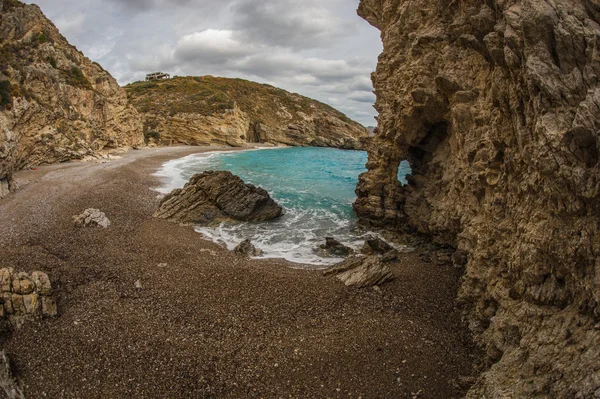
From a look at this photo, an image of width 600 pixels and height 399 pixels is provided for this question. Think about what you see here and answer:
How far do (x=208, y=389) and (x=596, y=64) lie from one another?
10.7 m

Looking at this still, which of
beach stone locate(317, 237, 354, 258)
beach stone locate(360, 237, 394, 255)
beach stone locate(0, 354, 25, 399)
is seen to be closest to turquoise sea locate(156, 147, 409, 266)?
beach stone locate(317, 237, 354, 258)

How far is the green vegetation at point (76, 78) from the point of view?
139ft

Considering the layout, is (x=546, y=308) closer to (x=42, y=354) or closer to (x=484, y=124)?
(x=484, y=124)

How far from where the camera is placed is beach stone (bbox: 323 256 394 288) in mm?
13625

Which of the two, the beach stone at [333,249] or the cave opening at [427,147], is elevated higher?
the cave opening at [427,147]

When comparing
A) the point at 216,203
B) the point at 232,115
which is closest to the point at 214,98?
the point at 232,115

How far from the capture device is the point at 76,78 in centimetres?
4400

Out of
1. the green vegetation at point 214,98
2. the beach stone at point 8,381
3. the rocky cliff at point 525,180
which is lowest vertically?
the beach stone at point 8,381

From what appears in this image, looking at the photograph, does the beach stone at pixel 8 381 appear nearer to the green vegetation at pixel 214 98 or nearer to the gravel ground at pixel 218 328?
the gravel ground at pixel 218 328

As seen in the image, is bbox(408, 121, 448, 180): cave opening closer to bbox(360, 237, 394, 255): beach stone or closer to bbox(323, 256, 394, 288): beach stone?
bbox(360, 237, 394, 255): beach stone

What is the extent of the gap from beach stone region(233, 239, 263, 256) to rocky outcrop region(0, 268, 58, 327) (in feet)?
26.9

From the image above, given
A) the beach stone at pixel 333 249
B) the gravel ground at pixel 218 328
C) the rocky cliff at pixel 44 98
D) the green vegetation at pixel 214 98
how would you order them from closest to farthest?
the gravel ground at pixel 218 328 → the beach stone at pixel 333 249 → the rocky cliff at pixel 44 98 → the green vegetation at pixel 214 98

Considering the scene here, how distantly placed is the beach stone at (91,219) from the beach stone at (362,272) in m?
12.4

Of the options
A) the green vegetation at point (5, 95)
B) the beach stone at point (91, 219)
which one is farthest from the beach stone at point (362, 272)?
the green vegetation at point (5, 95)
